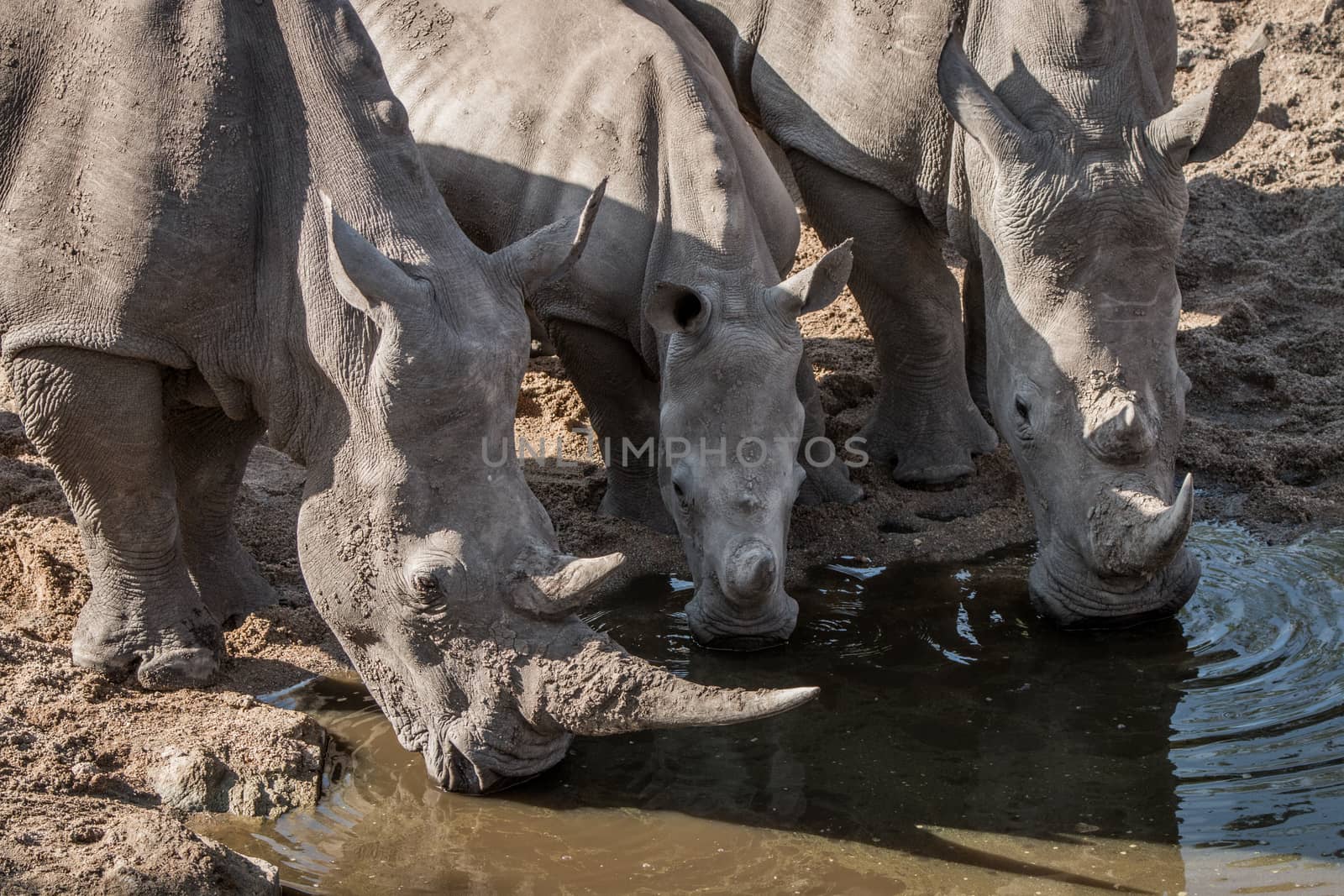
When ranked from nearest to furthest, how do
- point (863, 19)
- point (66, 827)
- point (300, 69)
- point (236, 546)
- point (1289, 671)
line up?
point (66, 827)
point (300, 69)
point (1289, 671)
point (236, 546)
point (863, 19)

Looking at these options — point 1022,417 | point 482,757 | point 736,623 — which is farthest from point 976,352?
point 482,757

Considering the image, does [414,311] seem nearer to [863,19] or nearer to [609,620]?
Result: [609,620]

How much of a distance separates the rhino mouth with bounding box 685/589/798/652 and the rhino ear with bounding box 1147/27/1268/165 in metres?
2.21

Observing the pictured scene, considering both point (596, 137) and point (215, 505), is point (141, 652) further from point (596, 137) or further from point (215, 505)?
point (596, 137)

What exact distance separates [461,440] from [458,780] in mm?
1024

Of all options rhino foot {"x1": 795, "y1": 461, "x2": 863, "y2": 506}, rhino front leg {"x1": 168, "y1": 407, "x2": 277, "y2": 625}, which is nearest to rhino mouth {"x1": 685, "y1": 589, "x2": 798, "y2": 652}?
rhino foot {"x1": 795, "y1": 461, "x2": 863, "y2": 506}

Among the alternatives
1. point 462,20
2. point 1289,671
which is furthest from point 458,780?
point 462,20

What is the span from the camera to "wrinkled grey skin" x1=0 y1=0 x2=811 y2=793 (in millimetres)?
4406

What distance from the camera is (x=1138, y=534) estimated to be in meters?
5.70

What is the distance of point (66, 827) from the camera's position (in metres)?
4.14

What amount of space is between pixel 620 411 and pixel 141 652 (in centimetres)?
226

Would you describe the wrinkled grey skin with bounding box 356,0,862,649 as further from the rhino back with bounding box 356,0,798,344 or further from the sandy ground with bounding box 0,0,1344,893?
the sandy ground with bounding box 0,0,1344,893

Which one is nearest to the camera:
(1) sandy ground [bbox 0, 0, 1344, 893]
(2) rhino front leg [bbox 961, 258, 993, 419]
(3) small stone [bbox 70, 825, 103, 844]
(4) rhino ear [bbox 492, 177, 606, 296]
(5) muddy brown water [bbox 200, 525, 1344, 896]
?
(3) small stone [bbox 70, 825, 103, 844]

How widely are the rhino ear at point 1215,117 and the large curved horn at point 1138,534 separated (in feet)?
4.17
